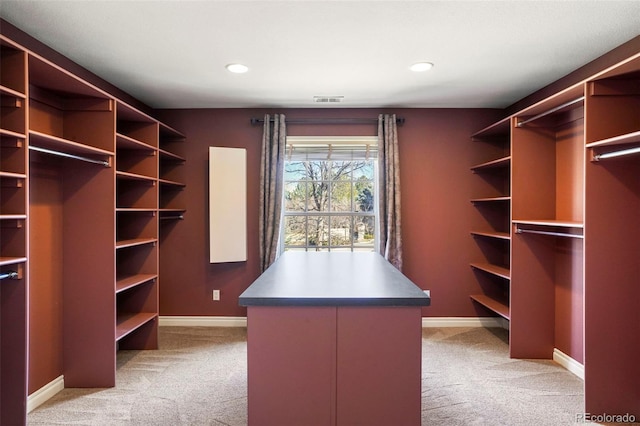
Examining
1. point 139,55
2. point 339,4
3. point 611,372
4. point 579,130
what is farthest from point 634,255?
point 139,55

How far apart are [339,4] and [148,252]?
2575 millimetres

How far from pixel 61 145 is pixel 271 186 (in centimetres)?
188

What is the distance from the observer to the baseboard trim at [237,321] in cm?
374

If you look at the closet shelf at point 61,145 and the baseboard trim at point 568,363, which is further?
the baseboard trim at point 568,363

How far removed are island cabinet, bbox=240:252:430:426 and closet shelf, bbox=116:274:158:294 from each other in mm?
1703

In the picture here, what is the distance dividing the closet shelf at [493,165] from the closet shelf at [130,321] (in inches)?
136

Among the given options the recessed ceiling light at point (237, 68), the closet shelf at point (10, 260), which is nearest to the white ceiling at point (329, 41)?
the recessed ceiling light at point (237, 68)

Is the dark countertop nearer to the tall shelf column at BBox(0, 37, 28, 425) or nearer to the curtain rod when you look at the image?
the tall shelf column at BBox(0, 37, 28, 425)

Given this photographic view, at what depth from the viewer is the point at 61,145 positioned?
2133 millimetres

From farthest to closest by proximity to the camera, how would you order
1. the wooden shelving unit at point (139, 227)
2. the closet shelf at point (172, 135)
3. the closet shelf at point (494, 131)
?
the closet shelf at point (172, 135) < the closet shelf at point (494, 131) < the wooden shelving unit at point (139, 227)

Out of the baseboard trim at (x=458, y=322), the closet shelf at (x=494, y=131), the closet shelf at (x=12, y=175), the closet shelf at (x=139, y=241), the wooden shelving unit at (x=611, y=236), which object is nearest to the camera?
the closet shelf at (x=12, y=175)

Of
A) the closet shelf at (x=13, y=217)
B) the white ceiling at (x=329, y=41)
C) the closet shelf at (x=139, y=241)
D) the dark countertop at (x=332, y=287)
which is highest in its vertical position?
the white ceiling at (x=329, y=41)

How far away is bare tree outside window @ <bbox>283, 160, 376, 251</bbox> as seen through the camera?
400 centimetres

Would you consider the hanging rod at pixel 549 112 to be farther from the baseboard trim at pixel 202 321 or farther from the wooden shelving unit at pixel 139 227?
the baseboard trim at pixel 202 321
